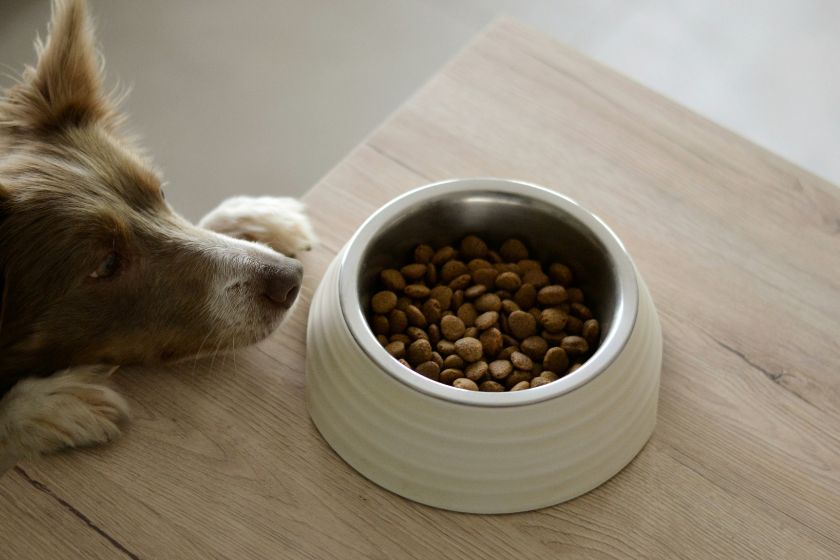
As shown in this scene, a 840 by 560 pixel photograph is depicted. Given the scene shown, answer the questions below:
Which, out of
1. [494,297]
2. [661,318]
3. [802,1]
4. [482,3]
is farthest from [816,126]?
[494,297]

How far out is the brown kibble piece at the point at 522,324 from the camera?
1187mm

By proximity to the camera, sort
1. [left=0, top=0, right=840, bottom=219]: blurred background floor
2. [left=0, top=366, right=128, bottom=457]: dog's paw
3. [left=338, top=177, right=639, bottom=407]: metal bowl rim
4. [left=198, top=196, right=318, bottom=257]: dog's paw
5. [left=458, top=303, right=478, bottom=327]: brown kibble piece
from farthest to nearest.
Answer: [left=0, top=0, right=840, bottom=219]: blurred background floor
[left=198, top=196, right=318, bottom=257]: dog's paw
[left=458, top=303, right=478, bottom=327]: brown kibble piece
[left=0, top=366, right=128, bottom=457]: dog's paw
[left=338, top=177, right=639, bottom=407]: metal bowl rim

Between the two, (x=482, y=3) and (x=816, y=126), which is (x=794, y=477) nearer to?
(x=816, y=126)

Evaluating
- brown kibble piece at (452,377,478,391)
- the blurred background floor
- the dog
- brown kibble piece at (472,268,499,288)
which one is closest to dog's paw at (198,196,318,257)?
the dog

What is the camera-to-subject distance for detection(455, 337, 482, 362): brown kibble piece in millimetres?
1151

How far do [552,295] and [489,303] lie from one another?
8cm

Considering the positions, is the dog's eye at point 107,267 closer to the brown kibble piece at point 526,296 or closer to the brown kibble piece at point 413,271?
the brown kibble piece at point 413,271

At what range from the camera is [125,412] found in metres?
1.13

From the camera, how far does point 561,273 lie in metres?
1.22

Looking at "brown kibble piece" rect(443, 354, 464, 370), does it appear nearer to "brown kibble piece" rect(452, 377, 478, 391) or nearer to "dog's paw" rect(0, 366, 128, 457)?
"brown kibble piece" rect(452, 377, 478, 391)

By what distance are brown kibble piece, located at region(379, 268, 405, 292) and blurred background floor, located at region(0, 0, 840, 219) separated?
3.64ft

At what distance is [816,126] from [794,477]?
5.41ft

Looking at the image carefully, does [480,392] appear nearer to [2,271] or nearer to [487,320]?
[487,320]

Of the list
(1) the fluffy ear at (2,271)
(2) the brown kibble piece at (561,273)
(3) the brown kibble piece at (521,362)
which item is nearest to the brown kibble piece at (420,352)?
(3) the brown kibble piece at (521,362)
